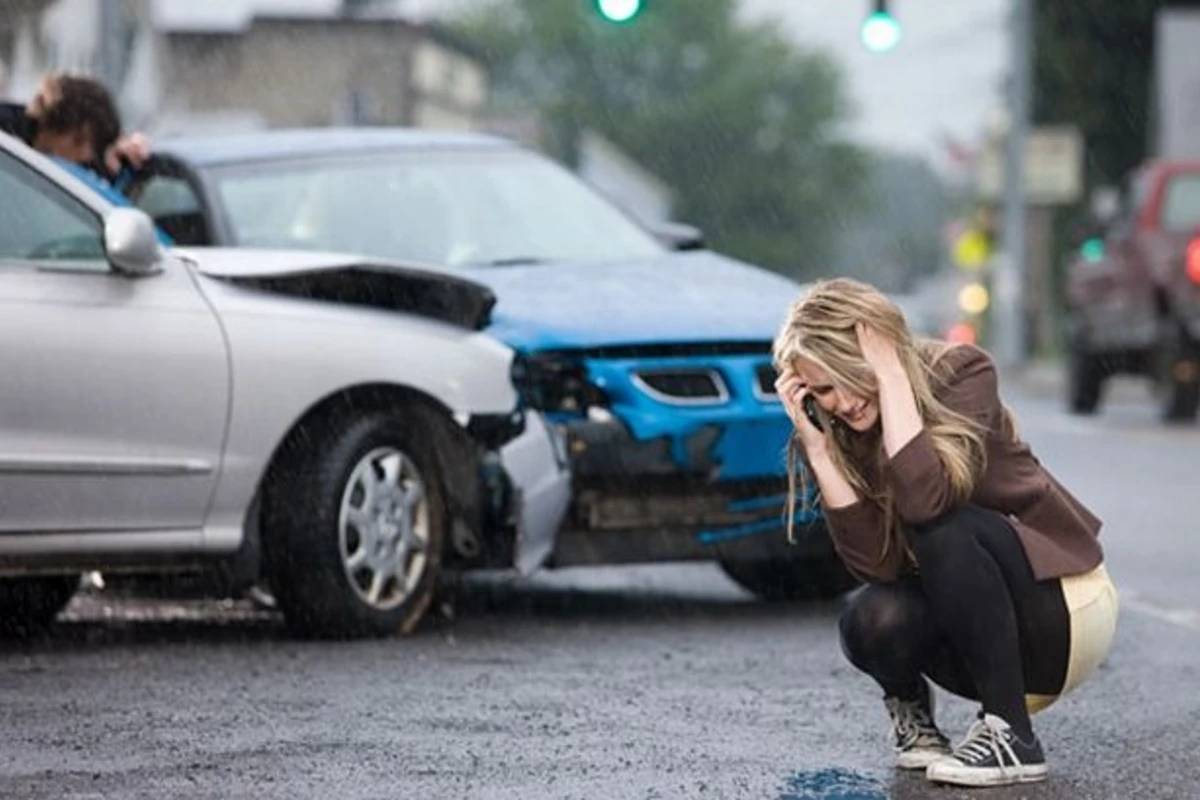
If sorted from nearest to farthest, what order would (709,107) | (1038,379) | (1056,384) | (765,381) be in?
(765,381) < (1056,384) < (1038,379) < (709,107)

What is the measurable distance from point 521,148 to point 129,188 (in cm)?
156

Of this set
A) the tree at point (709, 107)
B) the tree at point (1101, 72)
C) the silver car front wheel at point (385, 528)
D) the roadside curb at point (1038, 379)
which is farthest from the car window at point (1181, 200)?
the tree at point (709, 107)

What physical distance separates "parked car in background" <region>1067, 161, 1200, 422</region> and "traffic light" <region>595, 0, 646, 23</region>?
20.9 feet

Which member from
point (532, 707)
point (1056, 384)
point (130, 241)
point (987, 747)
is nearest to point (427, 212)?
point (130, 241)

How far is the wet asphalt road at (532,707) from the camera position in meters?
6.47

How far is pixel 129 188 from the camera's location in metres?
11.3

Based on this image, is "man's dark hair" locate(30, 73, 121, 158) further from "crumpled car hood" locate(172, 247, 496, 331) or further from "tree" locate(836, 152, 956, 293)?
"tree" locate(836, 152, 956, 293)

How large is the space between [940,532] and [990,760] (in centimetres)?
44

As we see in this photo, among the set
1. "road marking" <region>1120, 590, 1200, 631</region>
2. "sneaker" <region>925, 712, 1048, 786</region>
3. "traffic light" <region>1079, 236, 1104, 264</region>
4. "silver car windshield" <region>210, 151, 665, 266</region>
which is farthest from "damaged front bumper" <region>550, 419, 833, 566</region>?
"traffic light" <region>1079, 236, 1104, 264</region>

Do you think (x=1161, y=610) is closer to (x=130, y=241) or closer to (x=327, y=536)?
(x=327, y=536)

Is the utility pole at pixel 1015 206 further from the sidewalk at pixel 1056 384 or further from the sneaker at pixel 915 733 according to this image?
the sneaker at pixel 915 733

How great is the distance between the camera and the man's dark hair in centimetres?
1082

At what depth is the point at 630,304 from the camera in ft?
33.5

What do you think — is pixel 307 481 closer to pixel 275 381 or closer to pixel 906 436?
pixel 275 381
